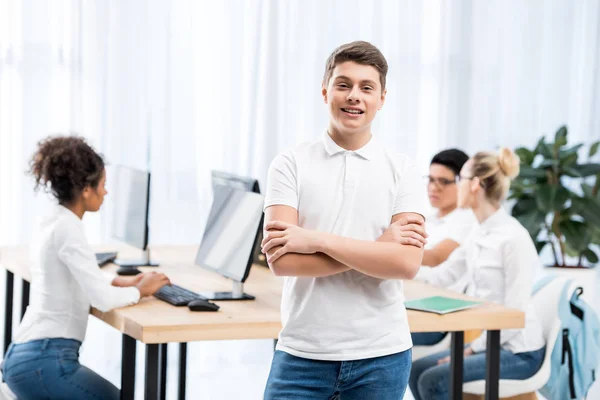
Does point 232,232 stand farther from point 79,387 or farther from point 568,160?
point 568,160

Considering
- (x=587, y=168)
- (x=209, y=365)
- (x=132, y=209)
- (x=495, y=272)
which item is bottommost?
(x=209, y=365)

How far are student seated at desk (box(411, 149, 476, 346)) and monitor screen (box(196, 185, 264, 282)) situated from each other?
0.89 meters

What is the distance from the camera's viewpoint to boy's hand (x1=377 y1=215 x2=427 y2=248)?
1.91m

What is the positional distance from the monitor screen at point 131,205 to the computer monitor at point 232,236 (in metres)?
0.41

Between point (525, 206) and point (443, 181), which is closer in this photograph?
point (443, 181)

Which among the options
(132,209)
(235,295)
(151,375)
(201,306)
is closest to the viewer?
(151,375)

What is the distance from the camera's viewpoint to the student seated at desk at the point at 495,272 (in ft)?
10.0

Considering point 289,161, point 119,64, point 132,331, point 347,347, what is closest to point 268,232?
Result: point 289,161

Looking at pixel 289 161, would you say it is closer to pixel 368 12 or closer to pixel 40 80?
pixel 40 80

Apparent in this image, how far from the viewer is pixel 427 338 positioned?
3656 millimetres

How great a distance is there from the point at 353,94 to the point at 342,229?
0.30m

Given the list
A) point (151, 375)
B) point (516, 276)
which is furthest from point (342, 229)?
point (516, 276)

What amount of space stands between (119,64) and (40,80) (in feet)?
1.55

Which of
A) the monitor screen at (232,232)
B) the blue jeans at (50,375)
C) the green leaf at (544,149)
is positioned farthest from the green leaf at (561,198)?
the blue jeans at (50,375)
